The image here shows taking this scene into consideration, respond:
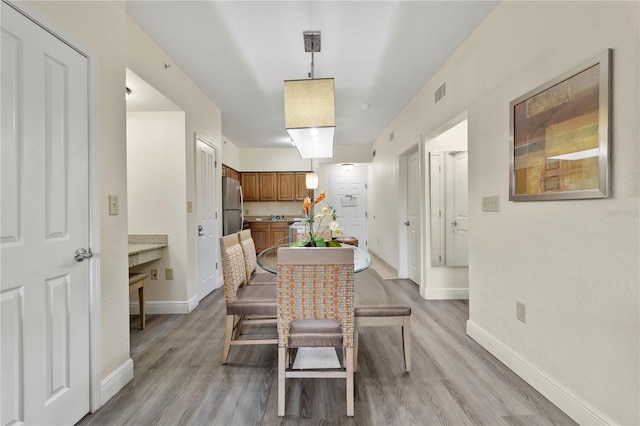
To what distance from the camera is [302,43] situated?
2.45 metres

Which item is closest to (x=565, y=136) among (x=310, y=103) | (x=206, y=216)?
(x=310, y=103)

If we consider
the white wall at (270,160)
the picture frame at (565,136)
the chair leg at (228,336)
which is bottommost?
the chair leg at (228,336)

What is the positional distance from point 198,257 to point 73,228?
201 cm

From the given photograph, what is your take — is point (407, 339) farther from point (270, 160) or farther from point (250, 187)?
point (270, 160)

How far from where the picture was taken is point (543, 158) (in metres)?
1.65

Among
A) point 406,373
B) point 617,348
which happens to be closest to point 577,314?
point 617,348

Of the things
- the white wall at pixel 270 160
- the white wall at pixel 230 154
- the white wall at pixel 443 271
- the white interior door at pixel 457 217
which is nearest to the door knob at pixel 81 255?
the white wall at pixel 443 271

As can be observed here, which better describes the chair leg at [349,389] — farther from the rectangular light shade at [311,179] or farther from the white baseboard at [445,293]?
the rectangular light shade at [311,179]

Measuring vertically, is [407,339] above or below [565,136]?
below

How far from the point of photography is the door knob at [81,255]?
57.2 inches

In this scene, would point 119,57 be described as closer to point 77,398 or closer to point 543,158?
point 77,398

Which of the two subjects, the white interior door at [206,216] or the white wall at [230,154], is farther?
the white wall at [230,154]

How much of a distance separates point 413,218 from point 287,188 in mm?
3395

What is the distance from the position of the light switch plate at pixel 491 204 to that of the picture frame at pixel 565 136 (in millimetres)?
184
